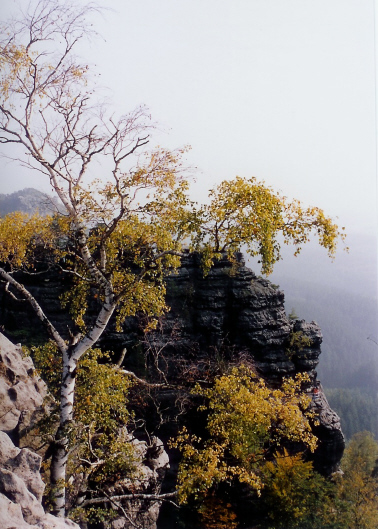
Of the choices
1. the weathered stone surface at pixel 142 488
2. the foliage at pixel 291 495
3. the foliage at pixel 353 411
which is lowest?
the foliage at pixel 353 411

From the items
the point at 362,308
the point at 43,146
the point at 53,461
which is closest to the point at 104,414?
the point at 53,461

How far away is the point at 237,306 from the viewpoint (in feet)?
63.7

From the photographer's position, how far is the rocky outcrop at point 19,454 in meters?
5.66

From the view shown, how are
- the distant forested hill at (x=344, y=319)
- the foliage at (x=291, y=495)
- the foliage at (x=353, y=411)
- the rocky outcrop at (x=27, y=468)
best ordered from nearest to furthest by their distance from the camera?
the rocky outcrop at (x=27, y=468)
the foliage at (x=291, y=495)
the foliage at (x=353, y=411)
the distant forested hill at (x=344, y=319)

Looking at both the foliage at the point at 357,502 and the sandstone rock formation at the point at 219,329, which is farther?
the sandstone rock formation at the point at 219,329

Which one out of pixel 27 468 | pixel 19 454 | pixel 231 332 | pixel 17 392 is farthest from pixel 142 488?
pixel 231 332

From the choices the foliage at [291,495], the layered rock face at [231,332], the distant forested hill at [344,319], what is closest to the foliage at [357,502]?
the foliage at [291,495]

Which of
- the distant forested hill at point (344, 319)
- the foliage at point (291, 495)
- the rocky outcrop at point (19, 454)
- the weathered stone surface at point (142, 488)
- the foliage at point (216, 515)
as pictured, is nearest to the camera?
the rocky outcrop at point (19, 454)

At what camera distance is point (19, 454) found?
662 centimetres

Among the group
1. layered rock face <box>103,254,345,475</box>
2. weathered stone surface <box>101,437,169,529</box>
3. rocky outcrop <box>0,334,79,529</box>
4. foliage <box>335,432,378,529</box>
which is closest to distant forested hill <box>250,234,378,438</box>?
foliage <box>335,432,378,529</box>

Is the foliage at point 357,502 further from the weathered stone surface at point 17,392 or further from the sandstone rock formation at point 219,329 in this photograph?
the weathered stone surface at point 17,392

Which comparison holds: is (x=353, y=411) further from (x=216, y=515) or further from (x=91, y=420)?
(x=91, y=420)

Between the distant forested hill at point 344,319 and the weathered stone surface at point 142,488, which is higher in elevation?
the weathered stone surface at point 142,488

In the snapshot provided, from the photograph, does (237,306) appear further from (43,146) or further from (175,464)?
(43,146)
